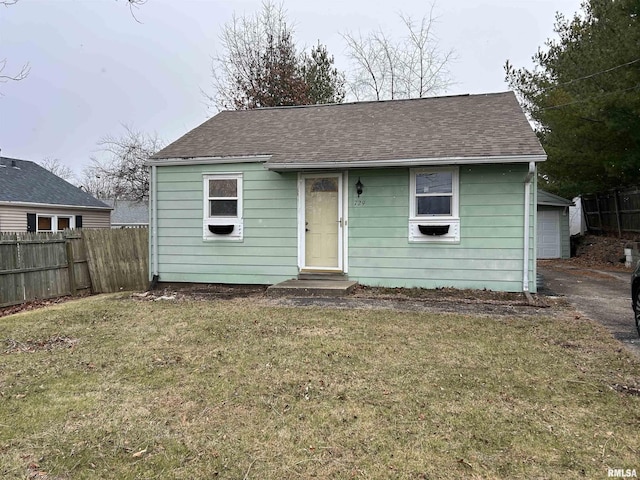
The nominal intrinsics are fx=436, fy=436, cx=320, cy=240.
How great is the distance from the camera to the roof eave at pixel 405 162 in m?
7.11

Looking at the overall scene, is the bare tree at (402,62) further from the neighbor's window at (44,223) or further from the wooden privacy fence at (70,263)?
the neighbor's window at (44,223)

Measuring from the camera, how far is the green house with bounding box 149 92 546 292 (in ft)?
25.1

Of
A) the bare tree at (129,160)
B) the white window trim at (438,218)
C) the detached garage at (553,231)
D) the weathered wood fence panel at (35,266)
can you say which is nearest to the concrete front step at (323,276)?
the white window trim at (438,218)

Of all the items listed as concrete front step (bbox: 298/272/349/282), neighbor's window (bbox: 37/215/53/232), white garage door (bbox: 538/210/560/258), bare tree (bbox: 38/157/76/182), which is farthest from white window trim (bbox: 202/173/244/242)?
bare tree (bbox: 38/157/76/182)

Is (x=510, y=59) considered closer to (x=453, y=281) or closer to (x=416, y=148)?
(x=416, y=148)

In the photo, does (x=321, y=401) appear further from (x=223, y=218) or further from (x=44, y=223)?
(x=44, y=223)

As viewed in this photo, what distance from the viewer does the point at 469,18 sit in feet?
62.7

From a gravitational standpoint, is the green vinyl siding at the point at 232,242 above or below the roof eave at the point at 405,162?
below

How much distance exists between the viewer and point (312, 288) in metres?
7.71

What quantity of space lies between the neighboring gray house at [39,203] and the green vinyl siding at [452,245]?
15.4m

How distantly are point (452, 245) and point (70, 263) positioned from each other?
8395 mm

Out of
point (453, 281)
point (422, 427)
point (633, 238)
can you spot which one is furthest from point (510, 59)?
point (422, 427)

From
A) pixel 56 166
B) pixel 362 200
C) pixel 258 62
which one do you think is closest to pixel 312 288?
pixel 362 200

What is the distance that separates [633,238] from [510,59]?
25.9 feet
